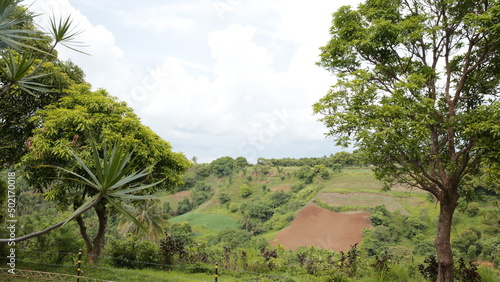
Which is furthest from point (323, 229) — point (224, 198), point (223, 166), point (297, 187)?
point (223, 166)

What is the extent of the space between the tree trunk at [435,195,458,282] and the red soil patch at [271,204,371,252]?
2080 centimetres

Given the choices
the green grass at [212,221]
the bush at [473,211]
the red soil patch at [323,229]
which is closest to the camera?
the bush at [473,211]

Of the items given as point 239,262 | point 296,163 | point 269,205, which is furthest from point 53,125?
point 296,163

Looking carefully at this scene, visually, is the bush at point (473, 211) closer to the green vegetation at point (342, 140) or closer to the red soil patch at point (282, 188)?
the green vegetation at point (342, 140)

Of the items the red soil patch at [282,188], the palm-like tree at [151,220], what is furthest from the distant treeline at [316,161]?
the palm-like tree at [151,220]

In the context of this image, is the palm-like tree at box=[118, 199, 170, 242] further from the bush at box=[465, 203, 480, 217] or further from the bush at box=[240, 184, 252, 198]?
the bush at box=[240, 184, 252, 198]

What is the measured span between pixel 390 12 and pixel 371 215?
25.2 meters

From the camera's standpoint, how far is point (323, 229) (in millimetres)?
31578

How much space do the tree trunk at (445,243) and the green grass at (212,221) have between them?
30.4 m

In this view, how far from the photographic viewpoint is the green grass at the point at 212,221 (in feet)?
120

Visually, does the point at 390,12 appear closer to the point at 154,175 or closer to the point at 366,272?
the point at 366,272

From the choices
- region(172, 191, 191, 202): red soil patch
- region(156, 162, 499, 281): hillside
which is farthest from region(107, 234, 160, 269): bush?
region(172, 191, 191, 202): red soil patch

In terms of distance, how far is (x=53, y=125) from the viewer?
281 inches

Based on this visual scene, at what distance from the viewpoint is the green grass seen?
36.7 m
